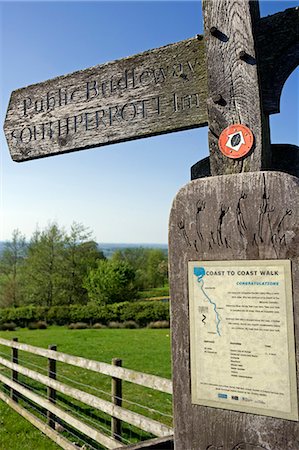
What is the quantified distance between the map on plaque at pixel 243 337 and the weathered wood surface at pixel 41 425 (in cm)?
397

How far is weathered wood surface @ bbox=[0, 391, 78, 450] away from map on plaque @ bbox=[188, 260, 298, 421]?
3.97m

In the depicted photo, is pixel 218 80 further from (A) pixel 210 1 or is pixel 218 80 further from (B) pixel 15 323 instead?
(B) pixel 15 323

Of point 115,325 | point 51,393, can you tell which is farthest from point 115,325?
point 51,393

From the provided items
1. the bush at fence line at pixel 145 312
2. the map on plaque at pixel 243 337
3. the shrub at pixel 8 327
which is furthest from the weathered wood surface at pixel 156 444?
the shrub at pixel 8 327

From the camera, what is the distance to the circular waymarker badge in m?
1.80

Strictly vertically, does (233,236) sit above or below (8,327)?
above

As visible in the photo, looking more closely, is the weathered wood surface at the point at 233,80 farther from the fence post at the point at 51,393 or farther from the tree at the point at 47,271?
the tree at the point at 47,271

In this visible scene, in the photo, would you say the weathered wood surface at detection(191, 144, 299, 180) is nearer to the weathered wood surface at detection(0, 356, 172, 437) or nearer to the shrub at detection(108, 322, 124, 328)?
the weathered wood surface at detection(0, 356, 172, 437)

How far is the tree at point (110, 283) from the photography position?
35750 mm

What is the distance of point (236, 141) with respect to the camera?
184 centimetres

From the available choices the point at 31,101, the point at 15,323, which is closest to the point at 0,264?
the point at 15,323

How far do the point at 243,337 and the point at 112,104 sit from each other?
1.44 metres

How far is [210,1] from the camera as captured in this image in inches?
77.1

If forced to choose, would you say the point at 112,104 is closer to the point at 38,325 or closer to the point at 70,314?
the point at 38,325
